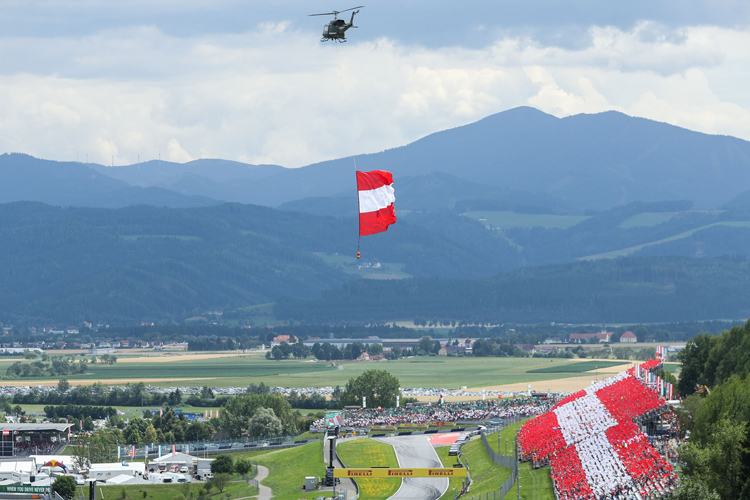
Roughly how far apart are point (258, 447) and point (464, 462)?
3483cm

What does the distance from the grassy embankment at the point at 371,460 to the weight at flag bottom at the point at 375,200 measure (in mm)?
30635

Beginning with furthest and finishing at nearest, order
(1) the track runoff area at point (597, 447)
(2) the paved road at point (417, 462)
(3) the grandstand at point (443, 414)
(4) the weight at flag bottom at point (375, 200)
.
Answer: (3) the grandstand at point (443, 414) → (2) the paved road at point (417, 462) → (1) the track runoff area at point (597, 447) → (4) the weight at flag bottom at point (375, 200)

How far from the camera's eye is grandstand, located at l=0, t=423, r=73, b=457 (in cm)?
12519

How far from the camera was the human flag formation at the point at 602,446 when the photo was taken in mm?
64062

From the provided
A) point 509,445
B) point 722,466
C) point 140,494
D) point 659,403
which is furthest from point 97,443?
point 722,466

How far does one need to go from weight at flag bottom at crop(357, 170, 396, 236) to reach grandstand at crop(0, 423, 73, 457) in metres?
80.5

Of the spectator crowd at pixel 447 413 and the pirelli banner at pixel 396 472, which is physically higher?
the spectator crowd at pixel 447 413

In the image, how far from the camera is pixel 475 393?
174500 millimetres

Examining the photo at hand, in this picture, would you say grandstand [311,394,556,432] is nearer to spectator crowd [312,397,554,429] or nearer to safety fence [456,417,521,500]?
spectator crowd [312,397,554,429]

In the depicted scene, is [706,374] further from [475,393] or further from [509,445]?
[475,393]

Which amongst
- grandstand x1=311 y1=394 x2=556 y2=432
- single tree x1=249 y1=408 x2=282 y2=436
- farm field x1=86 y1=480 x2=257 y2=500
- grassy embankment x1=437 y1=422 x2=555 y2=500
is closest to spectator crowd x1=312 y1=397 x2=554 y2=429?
grandstand x1=311 y1=394 x2=556 y2=432

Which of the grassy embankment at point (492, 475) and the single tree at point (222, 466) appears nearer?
the grassy embankment at point (492, 475)

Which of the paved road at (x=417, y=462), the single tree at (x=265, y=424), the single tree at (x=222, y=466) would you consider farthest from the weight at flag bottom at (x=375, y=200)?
the single tree at (x=265, y=424)

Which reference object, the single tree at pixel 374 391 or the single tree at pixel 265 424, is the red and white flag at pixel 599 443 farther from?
the single tree at pixel 374 391
